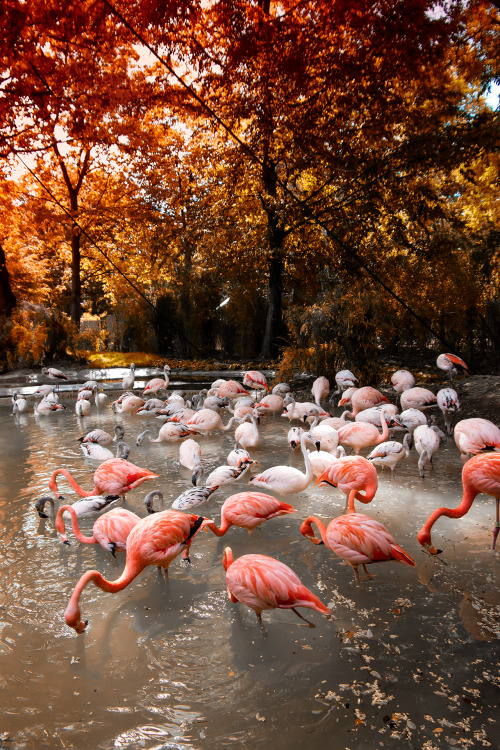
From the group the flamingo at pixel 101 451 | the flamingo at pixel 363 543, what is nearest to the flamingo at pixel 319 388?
the flamingo at pixel 101 451

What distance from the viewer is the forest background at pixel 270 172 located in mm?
9336

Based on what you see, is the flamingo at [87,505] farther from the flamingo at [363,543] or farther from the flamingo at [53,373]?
the flamingo at [53,373]

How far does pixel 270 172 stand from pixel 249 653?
10.7m

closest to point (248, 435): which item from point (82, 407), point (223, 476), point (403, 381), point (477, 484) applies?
point (223, 476)

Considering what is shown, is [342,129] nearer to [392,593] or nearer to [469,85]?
[469,85]

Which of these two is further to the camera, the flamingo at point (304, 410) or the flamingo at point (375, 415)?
the flamingo at point (304, 410)

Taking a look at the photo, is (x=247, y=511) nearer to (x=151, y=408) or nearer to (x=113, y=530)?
(x=113, y=530)

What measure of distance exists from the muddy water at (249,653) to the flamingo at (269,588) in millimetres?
192

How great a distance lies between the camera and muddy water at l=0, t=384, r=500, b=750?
172 centimetres

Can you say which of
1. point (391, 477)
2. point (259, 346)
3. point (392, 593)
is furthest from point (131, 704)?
point (259, 346)

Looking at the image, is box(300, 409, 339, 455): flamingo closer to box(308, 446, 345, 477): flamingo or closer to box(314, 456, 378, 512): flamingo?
box(308, 446, 345, 477): flamingo

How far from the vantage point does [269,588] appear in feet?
7.04

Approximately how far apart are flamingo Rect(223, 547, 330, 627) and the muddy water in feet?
0.63

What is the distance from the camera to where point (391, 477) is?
446cm
